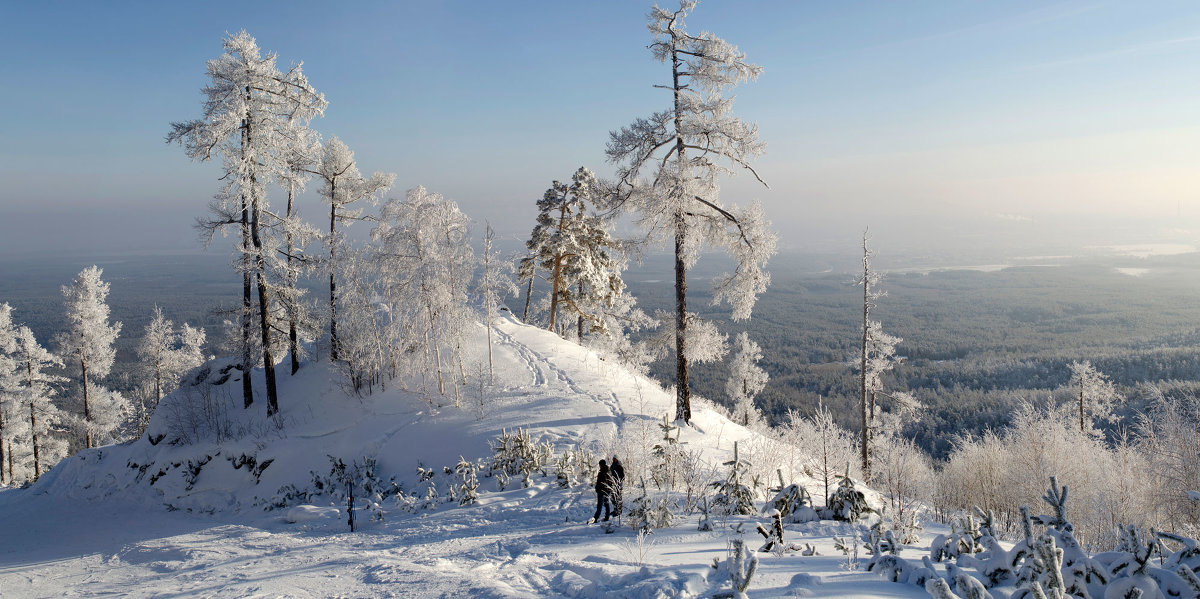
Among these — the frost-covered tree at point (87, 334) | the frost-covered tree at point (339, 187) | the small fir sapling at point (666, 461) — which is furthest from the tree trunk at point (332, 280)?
the frost-covered tree at point (87, 334)

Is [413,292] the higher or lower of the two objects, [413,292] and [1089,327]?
the higher

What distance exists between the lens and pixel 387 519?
1012 cm

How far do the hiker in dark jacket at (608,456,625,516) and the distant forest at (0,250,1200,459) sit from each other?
28012mm

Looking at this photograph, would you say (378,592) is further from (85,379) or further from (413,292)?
(85,379)

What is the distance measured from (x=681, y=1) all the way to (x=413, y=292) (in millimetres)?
10409

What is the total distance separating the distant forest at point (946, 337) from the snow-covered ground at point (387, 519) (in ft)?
59.7

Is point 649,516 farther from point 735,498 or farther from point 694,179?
point 694,179

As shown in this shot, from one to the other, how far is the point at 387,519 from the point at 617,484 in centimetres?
480

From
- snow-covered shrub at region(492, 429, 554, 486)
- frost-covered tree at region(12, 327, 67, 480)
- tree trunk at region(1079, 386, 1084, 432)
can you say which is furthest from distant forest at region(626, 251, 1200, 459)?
frost-covered tree at region(12, 327, 67, 480)

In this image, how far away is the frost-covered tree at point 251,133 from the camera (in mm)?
14438

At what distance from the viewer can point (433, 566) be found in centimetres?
648

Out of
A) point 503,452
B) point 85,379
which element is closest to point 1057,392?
point 503,452

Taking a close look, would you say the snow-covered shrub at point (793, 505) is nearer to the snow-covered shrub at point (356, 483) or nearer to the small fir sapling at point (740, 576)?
the small fir sapling at point (740, 576)

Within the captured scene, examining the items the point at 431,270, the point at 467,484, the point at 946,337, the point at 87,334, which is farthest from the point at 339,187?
the point at 946,337
